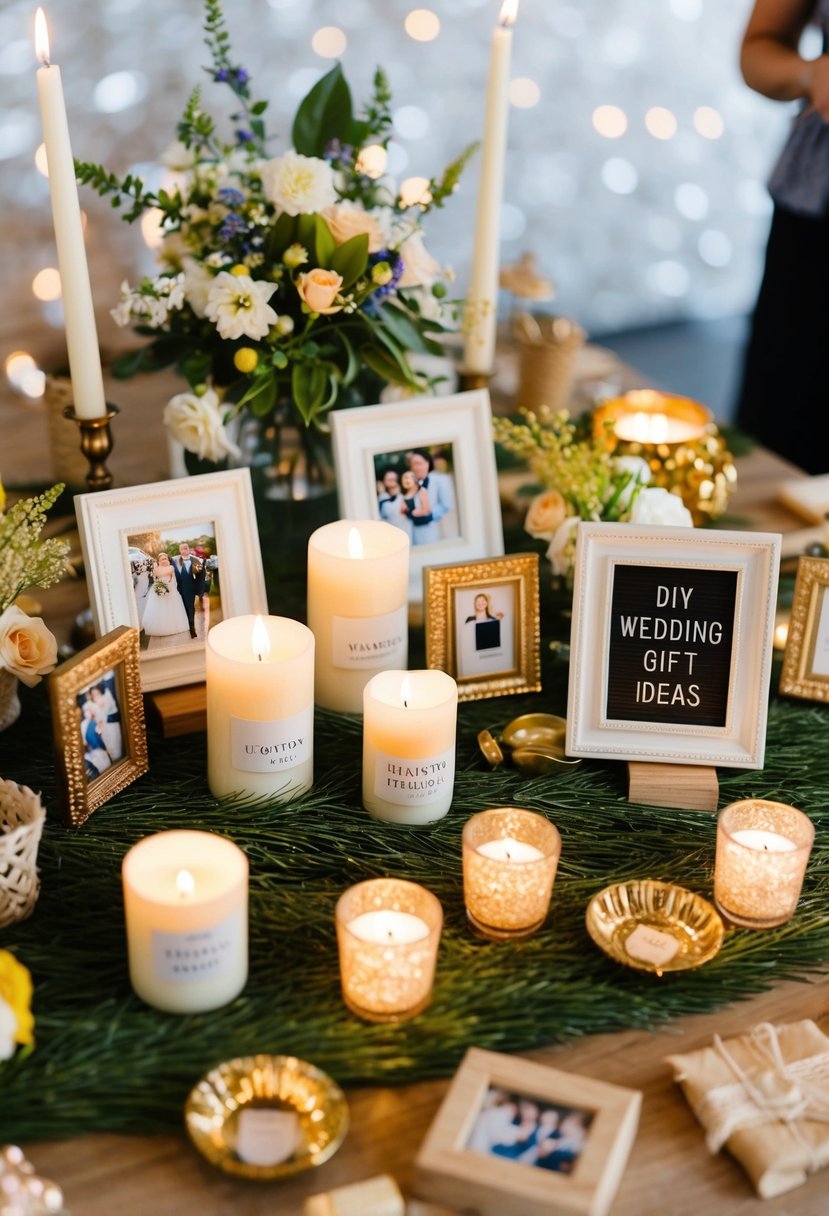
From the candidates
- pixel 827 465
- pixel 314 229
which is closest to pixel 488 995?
pixel 314 229

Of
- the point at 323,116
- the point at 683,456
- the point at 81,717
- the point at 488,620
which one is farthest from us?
the point at 683,456

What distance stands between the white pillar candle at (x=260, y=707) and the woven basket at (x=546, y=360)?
848 millimetres

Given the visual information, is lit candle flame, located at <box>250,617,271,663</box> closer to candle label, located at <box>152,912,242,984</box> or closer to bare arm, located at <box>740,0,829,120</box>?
candle label, located at <box>152,912,242,984</box>

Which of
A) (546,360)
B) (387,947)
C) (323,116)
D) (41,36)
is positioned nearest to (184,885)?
(387,947)

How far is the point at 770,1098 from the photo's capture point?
2.98 feet

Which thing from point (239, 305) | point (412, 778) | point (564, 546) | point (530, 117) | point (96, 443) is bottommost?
point (412, 778)

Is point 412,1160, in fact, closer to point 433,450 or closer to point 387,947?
point 387,947

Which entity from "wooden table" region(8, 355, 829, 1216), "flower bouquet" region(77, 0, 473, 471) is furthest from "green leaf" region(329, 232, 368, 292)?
"wooden table" region(8, 355, 829, 1216)

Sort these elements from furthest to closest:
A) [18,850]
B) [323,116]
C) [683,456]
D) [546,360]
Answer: [546,360] → [683,456] → [323,116] → [18,850]

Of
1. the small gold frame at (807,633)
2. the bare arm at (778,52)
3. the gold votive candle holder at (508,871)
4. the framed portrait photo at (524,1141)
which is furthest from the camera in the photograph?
the bare arm at (778,52)

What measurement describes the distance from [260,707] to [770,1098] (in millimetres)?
533

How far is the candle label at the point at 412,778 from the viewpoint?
1149mm

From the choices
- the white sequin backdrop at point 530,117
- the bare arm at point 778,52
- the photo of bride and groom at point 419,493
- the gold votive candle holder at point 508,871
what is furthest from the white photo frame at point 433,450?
the white sequin backdrop at point 530,117

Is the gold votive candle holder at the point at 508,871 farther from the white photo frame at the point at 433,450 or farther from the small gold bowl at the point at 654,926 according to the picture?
the white photo frame at the point at 433,450
